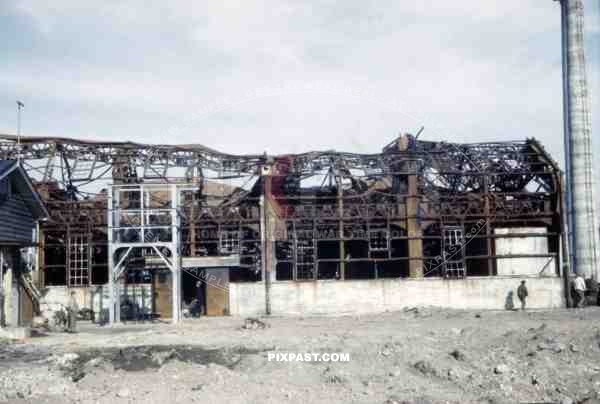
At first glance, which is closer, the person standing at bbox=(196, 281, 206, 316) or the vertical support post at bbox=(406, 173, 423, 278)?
the person standing at bbox=(196, 281, 206, 316)

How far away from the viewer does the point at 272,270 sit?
29922 mm

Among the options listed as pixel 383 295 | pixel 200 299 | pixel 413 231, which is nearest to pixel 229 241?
pixel 200 299

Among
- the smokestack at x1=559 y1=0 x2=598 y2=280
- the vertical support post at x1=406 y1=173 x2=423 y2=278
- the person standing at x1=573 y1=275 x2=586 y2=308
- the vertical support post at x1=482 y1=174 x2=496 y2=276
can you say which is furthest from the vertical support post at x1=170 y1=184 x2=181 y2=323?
the smokestack at x1=559 y1=0 x2=598 y2=280

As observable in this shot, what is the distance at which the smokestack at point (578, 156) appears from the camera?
3569 centimetres

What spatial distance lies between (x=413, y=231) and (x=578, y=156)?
1118 cm

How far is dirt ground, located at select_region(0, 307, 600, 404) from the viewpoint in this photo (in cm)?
1212

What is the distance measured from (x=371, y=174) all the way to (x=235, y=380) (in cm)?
1969

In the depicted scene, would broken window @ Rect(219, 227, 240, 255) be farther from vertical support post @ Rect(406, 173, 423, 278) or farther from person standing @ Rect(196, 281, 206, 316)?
vertical support post @ Rect(406, 173, 423, 278)

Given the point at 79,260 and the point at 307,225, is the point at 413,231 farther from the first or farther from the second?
the point at 79,260

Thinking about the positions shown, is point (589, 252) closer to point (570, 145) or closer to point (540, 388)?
point (570, 145)

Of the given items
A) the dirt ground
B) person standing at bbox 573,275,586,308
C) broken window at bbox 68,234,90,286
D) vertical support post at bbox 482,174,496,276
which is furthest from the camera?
vertical support post at bbox 482,174,496,276

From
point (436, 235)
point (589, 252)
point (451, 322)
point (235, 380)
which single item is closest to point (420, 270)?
point (436, 235)

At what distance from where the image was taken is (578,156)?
36.2m

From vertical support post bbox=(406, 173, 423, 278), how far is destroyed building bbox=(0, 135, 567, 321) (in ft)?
0.15
